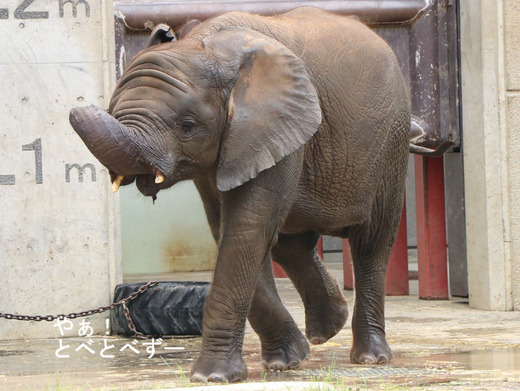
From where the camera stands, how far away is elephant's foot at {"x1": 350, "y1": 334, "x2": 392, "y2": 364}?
6.53 m

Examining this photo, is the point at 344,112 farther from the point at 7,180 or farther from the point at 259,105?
the point at 7,180

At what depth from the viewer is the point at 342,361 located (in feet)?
22.1

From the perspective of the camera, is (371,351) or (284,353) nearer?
(284,353)

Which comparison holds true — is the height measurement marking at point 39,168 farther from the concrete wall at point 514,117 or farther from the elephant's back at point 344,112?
the concrete wall at point 514,117

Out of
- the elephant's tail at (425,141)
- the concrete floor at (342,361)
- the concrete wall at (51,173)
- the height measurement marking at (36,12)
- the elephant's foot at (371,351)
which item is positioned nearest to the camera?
the concrete floor at (342,361)

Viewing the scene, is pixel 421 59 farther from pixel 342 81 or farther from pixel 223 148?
pixel 223 148

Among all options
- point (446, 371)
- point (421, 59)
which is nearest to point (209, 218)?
point (446, 371)

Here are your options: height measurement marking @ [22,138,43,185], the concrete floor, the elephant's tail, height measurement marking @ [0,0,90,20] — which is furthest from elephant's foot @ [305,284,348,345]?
height measurement marking @ [0,0,90,20]

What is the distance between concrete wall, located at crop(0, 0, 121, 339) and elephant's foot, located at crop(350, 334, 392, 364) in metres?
2.74

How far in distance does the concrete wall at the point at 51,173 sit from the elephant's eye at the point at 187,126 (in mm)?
3587

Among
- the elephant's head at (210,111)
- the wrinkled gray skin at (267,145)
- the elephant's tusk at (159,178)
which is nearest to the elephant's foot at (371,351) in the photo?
the wrinkled gray skin at (267,145)

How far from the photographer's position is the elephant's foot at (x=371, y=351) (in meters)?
6.53

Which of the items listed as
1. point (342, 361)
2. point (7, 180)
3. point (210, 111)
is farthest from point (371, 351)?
point (7, 180)

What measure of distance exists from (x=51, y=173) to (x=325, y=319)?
2.76m
